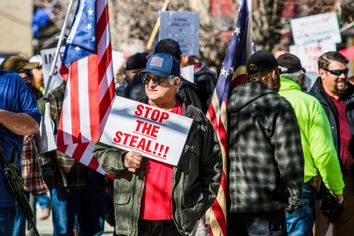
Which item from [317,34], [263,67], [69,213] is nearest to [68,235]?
[69,213]

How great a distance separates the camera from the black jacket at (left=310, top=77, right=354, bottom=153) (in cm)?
906

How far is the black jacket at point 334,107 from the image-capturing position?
906 centimetres

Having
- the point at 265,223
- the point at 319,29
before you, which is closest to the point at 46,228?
the point at 319,29

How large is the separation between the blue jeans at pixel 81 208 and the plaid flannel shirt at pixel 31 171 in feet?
4.30

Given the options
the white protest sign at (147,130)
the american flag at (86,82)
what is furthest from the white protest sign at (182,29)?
the white protest sign at (147,130)

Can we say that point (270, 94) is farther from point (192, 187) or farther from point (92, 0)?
point (92, 0)

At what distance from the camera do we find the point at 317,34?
14359 millimetres

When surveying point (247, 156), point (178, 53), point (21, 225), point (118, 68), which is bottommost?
point (21, 225)

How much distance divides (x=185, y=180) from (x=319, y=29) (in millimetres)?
8268

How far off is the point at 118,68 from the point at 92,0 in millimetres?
4220

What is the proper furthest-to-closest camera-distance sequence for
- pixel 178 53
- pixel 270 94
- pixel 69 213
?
pixel 69 213
pixel 178 53
pixel 270 94

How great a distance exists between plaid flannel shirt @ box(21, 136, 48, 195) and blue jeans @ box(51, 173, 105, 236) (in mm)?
1311

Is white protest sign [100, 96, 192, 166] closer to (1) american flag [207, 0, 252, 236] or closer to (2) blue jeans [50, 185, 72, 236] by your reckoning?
(1) american flag [207, 0, 252, 236]

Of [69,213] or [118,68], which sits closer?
[69,213]
